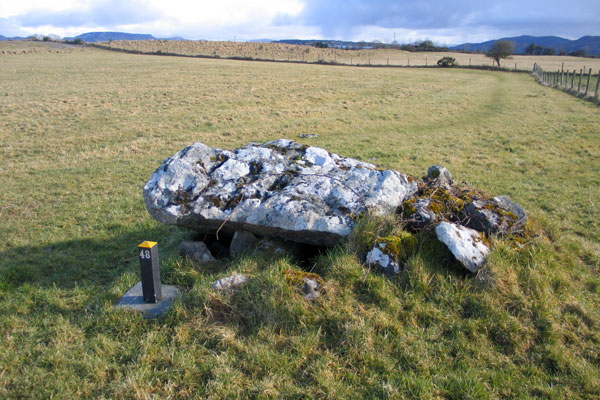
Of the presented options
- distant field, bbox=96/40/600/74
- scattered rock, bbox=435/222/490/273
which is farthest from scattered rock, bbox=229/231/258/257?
distant field, bbox=96/40/600/74

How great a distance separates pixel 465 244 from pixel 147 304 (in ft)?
14.3

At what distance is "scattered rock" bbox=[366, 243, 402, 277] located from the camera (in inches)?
215

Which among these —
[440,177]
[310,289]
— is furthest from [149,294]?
[440,177]

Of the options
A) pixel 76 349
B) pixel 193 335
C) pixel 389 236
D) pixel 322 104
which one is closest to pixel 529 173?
pixel 389 236

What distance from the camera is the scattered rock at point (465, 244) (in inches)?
209

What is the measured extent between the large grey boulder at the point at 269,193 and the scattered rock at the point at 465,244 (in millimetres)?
963

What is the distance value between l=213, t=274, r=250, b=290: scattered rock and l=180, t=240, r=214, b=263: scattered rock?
1.19m

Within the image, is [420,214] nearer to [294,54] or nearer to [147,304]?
[147,304]

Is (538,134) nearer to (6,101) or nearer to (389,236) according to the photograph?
(389,236)

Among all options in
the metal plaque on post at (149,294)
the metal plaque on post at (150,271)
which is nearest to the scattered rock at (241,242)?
the metal plaque on post at (149,294)

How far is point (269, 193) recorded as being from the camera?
20.9 feet

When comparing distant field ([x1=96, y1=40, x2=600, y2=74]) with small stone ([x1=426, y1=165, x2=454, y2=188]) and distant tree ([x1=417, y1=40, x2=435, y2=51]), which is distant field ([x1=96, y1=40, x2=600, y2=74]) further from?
small stone ([x1=426, y1=165, x2=454, y2=188])

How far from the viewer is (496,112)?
25.2m

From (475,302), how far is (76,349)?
472cm
